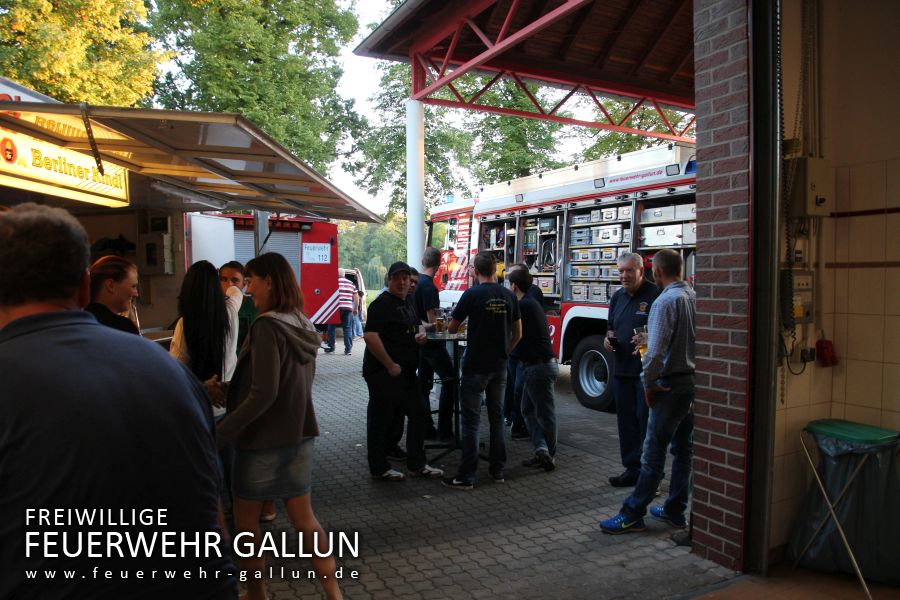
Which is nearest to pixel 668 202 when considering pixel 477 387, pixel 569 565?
pixel 477 387

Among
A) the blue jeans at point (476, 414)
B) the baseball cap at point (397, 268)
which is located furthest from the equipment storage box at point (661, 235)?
the baseball cap at point (397, 268)

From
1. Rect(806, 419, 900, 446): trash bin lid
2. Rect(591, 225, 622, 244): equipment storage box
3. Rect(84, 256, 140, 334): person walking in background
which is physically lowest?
Rect(806, 419, 900, 446): trash bin lid

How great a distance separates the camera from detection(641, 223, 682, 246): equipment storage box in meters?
6.98

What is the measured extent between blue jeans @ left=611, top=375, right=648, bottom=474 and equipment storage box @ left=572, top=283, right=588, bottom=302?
316 cm

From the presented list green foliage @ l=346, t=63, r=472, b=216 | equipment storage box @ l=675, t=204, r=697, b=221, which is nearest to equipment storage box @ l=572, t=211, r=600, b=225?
equipment storage box @ l=675, t=204, r=697, b=221

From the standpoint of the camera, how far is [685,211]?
22.7ft

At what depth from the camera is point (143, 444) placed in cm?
134

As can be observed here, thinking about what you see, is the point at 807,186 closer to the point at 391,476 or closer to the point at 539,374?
the point at 539,374

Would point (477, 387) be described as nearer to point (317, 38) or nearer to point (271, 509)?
point (271, 509)

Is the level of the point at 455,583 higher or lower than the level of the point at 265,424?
lower

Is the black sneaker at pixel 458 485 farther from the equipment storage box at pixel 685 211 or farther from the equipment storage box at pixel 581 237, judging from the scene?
the equipment storage box at pixel 581 237

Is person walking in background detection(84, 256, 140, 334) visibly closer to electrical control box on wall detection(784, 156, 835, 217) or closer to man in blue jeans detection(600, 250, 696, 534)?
man in blue jeans detection(600, 250, 696, 534)

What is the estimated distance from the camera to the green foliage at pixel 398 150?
69.5 feet

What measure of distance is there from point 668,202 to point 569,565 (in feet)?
16.0
